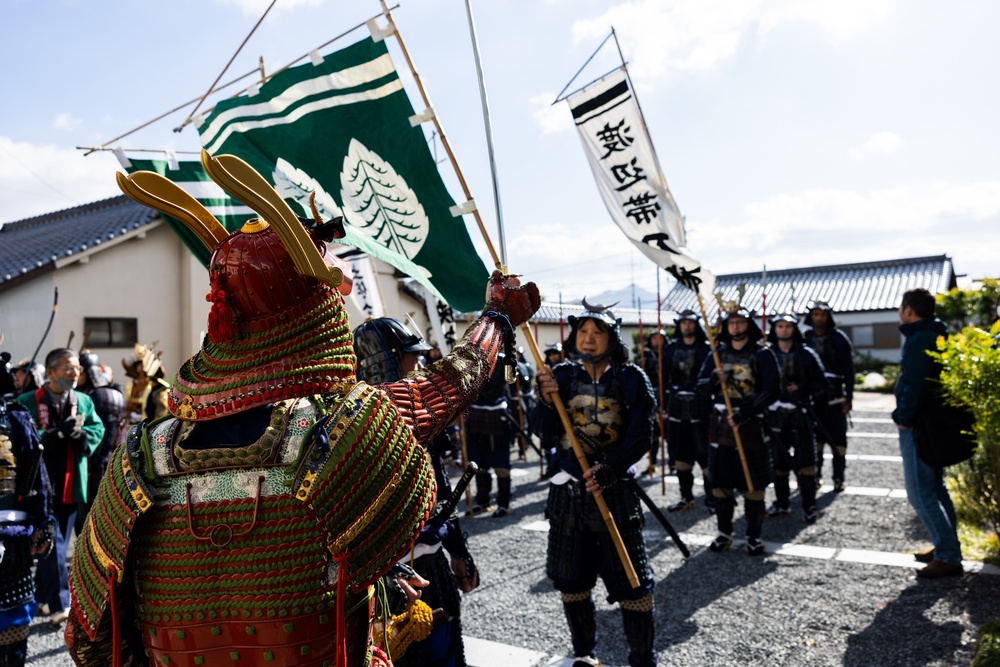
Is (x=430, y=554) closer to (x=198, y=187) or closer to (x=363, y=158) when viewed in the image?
(x=363, y=158)

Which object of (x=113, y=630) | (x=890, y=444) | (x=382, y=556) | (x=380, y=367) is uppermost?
(x=380, y=367)

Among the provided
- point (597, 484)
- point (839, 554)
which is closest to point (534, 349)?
point (597, 484)

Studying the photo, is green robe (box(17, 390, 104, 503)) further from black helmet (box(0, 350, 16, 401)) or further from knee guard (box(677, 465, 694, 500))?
knee guard (box(677, 465, 694, 500))

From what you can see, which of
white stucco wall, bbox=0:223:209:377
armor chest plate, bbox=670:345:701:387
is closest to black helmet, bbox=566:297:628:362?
armor chest plate, bbox=670:345:701:387

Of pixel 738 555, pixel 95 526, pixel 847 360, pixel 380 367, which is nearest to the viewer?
pixel 95 526

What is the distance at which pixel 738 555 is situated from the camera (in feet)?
20.7

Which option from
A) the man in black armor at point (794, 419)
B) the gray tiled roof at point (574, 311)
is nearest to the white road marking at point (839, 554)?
the man in black armor at point (794, 419)

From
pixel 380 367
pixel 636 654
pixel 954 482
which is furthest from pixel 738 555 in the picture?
pixel 380 367

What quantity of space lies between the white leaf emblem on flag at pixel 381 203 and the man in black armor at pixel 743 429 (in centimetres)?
380

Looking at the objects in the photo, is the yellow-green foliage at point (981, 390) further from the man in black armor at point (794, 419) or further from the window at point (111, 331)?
the window at point (111, 331)

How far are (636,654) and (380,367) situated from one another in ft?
6.92

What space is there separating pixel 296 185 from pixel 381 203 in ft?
2.44

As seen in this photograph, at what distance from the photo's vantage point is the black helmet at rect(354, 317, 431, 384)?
10.5 ft

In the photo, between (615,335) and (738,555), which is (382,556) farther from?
(738,555)
